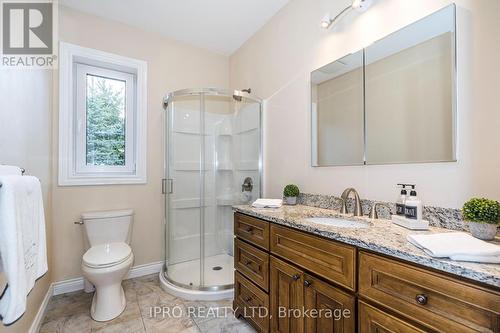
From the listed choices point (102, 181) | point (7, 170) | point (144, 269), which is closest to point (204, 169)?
point (102, 181)

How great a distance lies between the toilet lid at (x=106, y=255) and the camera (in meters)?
1.73

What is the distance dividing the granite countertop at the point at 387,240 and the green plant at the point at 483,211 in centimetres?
18

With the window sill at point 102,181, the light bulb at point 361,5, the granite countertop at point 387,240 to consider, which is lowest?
the granite countertop at point 387,240

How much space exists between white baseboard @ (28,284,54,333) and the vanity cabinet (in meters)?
1.34

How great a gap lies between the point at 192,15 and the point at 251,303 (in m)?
2.47

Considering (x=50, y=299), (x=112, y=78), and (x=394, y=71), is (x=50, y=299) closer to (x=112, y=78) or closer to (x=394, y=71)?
(x=112, y=78)

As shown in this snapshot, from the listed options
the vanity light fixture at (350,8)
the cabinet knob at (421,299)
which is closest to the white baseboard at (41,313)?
the cabinet knob at (421,299)

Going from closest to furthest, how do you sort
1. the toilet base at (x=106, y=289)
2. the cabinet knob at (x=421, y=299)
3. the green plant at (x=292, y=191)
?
the cabinet knob at (x=421, y=299)
the toilet base at (x=106, y=289)
the green plant at (x=292, y=191)

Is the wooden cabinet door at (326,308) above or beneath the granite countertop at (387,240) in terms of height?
beneath

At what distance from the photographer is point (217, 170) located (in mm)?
2527

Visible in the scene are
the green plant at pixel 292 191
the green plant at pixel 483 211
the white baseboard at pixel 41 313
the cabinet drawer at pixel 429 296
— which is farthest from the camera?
the green plant at pixel 292 191

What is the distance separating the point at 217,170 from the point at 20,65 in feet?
5.43

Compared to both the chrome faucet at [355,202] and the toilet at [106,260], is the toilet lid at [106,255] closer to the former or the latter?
the toilet at [106,260]

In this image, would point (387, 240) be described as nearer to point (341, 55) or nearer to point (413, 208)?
point (413, 208)
